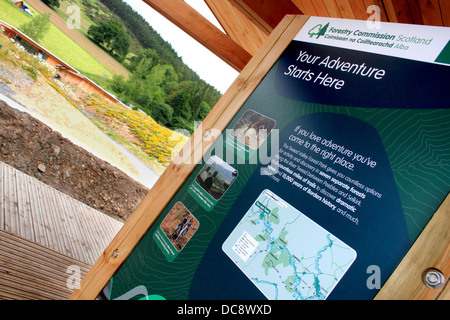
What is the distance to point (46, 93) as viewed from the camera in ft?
34.9

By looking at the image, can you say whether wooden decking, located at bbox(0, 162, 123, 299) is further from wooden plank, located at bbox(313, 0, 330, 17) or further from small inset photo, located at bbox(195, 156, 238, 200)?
wooden plank, located at bbox(313, 0, 330, 17)

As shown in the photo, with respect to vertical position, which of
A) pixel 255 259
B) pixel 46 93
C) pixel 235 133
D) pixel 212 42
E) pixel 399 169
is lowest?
pixel 46 93

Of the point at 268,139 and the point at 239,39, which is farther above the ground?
the point at 239,39

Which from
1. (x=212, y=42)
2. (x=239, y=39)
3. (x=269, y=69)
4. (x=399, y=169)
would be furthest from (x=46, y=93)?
(x=399, y=169)

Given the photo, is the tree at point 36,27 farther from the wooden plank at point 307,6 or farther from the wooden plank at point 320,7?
the wooden plank at point 320,7

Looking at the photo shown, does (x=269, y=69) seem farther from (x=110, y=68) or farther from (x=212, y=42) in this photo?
(x=110, y=68)

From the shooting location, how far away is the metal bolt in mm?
659

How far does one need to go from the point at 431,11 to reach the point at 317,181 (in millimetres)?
1121

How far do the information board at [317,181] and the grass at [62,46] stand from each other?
22551 mm

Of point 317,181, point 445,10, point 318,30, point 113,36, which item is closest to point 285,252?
point 317,181

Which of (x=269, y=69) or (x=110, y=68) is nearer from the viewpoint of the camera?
(x=269, y=69)

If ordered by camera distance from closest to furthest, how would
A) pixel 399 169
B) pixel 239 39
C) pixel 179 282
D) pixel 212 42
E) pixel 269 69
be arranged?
pixel 399 169
pixel 179 282
pixel 269 69
pixel 212 42
pixel 239 39

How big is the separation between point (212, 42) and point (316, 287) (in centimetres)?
214

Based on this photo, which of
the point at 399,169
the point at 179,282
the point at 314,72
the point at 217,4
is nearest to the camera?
the point at 399,169
